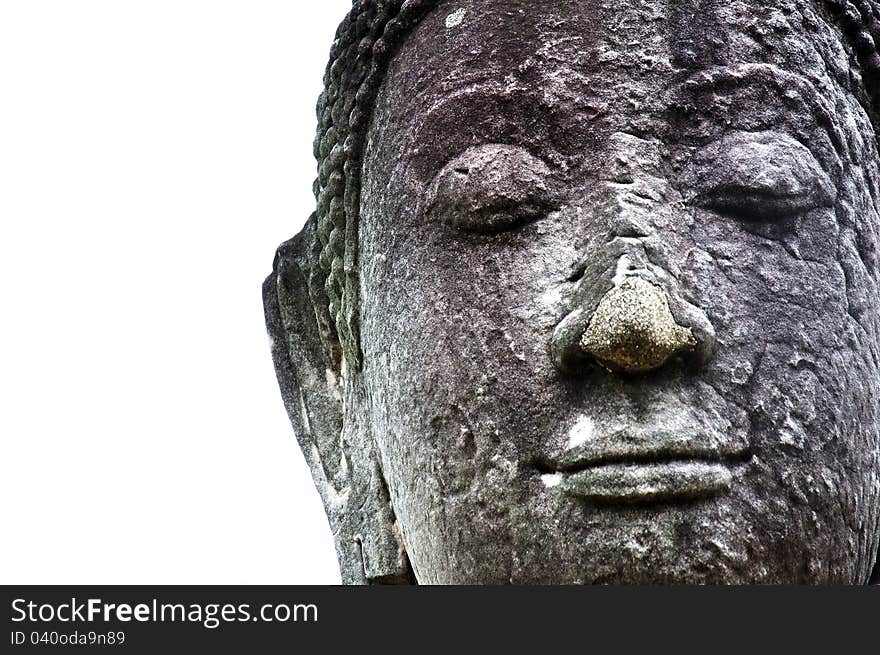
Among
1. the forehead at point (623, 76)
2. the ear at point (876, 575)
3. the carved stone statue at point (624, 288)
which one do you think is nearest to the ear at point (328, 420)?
the carved stone statue at point (624, 288)

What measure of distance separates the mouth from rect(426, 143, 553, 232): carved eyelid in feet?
1.91

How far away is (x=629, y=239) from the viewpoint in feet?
8.73

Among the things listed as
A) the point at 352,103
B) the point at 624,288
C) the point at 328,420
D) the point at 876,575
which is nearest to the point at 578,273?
the point at 624,288

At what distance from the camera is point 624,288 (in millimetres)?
2553

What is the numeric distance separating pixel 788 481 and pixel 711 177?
26.3 inches

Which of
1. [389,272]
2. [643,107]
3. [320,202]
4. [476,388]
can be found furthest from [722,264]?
[320,202]

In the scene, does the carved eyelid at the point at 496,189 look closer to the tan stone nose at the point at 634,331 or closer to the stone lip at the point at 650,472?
the tan stone nose at the point at 634,331

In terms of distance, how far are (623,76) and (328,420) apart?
4.40ft

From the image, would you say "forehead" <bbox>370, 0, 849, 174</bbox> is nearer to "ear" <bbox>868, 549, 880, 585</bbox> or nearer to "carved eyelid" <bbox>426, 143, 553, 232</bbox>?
"carved eyelid" <bbox>426, 143, 553, 232</bbox>

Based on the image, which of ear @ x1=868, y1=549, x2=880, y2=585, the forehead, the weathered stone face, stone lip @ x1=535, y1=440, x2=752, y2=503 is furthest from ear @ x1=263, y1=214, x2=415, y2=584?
ear @ x1=868, y1=549, x2=880, y2=585

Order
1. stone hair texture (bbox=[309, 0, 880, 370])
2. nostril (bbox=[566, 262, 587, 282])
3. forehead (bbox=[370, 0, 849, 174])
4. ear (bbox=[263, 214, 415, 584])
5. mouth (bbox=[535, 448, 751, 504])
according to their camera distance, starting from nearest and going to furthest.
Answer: mouth (bbox=[535, 448, 751, 504])
nostril (bbox=[566, 262, 587, 282])
forehead (bbox=[370, 0, 849, 174])
stone hair texture (bbox=[309, 0, 880, 370])
ear (bbox=[263, 214, 415, 584])


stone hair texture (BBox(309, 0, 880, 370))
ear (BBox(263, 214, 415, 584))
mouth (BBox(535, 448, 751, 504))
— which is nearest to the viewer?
mouth (BBox(535, 448, 751, 504))

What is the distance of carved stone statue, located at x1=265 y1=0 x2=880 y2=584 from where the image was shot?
99.1 inches

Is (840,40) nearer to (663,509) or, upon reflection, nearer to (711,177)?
(711,177)
